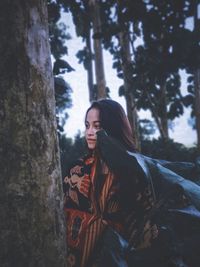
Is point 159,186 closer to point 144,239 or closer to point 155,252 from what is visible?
point 155,252

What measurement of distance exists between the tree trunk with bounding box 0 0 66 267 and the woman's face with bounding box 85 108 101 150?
→ 0.98 metres

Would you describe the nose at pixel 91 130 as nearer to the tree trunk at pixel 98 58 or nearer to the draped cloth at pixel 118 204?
the draped cloth at pixel 118 204

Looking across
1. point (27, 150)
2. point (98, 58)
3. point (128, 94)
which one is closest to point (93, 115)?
point (27, 150)

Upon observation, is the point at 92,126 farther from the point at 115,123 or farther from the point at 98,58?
the point at 98,58

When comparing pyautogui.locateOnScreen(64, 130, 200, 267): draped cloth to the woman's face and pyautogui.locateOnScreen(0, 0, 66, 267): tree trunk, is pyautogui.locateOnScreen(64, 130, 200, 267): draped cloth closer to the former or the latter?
the woman's face

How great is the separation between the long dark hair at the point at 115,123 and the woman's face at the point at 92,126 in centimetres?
3

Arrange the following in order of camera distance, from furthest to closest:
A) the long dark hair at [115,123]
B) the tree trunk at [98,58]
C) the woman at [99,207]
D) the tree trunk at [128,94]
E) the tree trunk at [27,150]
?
the tree trunk at [98,58], the tree trunk at [128,94], the long dark hair at [115,123], the woman at [99,207], the tree trunk at [27,150]

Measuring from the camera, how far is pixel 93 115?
1.99 metres

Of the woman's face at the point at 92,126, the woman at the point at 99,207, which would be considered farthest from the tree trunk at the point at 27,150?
the woman's face at the point at 92,126

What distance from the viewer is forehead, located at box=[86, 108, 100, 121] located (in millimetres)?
1968

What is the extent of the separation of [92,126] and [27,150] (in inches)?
44.0

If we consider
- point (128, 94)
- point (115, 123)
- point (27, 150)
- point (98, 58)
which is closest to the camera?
point (27, 150)

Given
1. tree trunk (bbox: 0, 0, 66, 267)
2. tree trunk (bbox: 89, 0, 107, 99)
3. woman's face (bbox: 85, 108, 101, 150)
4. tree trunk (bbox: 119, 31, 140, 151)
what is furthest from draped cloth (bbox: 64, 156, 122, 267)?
tree trunk (bbox: 89, 0, 107, 99)

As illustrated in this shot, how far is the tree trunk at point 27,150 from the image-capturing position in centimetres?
83
